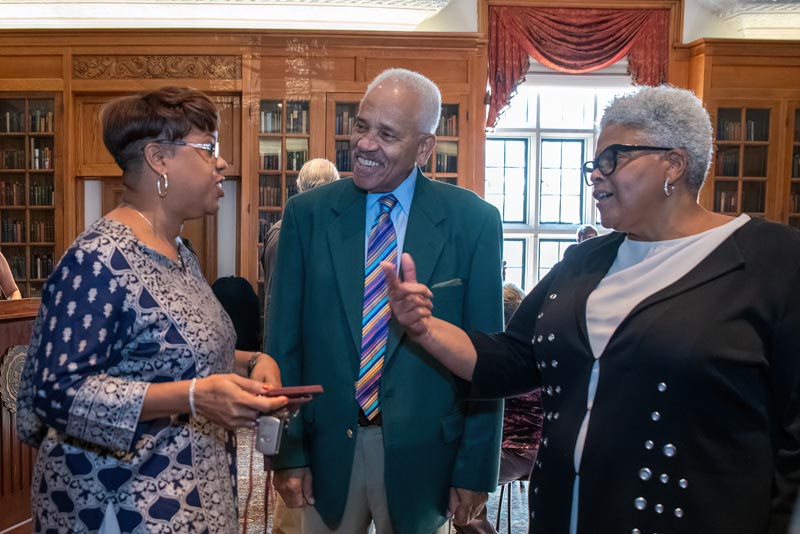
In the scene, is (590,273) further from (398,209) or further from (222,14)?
(222,14)

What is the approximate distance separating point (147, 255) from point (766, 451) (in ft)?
4.79

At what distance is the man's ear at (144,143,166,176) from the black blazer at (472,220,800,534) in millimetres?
1155

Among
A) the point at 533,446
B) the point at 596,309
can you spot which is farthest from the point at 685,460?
the point at 533,446

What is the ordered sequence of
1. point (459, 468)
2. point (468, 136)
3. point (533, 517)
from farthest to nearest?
point (468, 136)
point (459, 468)
point (533, 517)

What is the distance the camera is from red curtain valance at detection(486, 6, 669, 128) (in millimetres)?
8312

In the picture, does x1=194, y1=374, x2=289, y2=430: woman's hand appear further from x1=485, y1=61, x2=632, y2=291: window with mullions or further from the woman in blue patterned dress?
x1=485, y1=61, x2=632, y2=291: window with mullions

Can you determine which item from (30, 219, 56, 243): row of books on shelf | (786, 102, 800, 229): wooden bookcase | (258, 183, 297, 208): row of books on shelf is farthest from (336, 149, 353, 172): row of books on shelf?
(786, 102, 800, 229): wooden bookcase

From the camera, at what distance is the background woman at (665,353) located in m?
1.59

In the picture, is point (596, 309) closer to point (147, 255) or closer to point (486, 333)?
point (486, 333)

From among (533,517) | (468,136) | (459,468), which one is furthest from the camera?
(468,136)

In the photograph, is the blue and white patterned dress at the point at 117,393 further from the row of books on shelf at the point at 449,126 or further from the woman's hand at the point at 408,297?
the row of books on shelf at the point at 449,126

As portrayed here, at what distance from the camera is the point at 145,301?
1.66 metres

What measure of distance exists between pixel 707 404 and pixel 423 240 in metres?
0.85

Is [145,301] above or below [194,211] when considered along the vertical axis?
below
